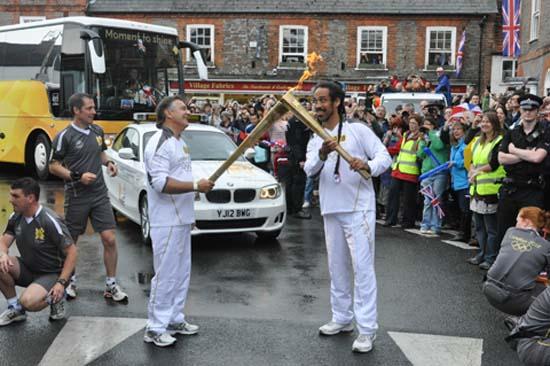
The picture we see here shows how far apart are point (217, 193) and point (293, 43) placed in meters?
24.2

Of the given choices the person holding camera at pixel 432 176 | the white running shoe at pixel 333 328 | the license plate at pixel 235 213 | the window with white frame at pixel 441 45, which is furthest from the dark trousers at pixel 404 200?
the window with white frame at pixel 441 45

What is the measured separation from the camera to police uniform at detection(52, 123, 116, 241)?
674cm

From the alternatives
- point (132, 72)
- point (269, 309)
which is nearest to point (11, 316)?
point (269, 309)

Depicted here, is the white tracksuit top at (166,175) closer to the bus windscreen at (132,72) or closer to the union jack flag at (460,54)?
the bus windscreen at (132,72)

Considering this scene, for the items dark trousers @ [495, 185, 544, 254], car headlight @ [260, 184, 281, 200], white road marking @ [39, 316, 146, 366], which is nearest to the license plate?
car headlight @ [260, 184, 281, 200]

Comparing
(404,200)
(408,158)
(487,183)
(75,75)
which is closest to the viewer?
(487,183)

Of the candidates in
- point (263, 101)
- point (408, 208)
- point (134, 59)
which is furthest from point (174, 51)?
point (408, 208)

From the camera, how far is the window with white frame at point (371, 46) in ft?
105

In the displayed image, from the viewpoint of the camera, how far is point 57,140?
268 inches

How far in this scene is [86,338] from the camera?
5.69 m

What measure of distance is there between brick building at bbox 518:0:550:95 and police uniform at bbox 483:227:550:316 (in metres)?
17.3

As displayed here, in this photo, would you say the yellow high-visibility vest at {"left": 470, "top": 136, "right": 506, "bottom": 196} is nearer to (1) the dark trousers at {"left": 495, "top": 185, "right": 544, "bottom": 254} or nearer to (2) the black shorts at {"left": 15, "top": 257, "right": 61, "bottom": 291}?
(1) the dark trousers at {"left": 495, "top": 185, "right": 544, "bottom": 254}

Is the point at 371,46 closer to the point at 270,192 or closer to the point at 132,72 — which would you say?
the point at 132,72

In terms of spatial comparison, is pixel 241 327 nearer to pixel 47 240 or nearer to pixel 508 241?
pixel 47 240
